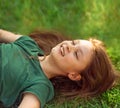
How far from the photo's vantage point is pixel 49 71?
354 centimetres

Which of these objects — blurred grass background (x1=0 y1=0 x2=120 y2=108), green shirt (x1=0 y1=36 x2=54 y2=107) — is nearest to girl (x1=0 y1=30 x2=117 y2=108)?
green shirt (x1=0 y1=36 x2=54 y2=107)

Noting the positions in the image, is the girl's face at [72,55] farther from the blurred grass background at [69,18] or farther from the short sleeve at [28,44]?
the blurred grass background at [69,18]

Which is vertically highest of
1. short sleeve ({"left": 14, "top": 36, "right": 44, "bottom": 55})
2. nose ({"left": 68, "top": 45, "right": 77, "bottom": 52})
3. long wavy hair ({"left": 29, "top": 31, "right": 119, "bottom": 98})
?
nose ({"left": 68, "top": 45, "right": 77, "bottom": 52})

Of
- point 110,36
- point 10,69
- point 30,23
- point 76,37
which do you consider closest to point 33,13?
point 30,23

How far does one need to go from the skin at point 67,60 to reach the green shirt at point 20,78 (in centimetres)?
7

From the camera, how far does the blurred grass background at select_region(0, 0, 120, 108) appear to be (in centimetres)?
431

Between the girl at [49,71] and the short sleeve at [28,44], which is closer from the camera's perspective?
the girl at [49,71]

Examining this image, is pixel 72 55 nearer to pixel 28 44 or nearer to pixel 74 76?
pixel 74 76

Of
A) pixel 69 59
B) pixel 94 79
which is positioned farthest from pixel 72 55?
pixel 94 79

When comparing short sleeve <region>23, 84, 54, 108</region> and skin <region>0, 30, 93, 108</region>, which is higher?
skin <region>0, 30, 93, 108</region>

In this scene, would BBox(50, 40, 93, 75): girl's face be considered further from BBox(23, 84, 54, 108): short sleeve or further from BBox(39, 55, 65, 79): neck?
BBox(23, 84, 54, 108): short sleeve

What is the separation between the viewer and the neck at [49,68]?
3.51 metres

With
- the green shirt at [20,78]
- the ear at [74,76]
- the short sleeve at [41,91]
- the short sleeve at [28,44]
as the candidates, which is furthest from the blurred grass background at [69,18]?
the short sleeve at [41,91]

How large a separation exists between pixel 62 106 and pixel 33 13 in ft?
4.10
